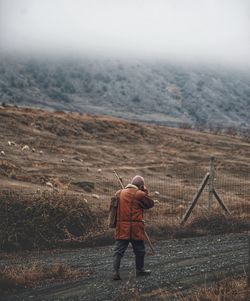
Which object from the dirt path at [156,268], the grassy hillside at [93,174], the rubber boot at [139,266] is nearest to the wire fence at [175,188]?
the grassy hillside at [93,174]

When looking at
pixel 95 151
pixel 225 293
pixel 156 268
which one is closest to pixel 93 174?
pixel 95 151

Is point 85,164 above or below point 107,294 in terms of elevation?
below

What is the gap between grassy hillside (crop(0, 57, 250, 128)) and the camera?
144 metres

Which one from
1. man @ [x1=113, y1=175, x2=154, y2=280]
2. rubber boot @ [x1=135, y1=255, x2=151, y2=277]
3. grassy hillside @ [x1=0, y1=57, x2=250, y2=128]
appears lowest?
grassy hillside @ [x1=0, y1=57, x2=250, y2=128]

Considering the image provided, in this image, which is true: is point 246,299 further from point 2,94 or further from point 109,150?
point 2,94

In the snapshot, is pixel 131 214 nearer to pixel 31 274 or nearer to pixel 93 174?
pixel 31 274

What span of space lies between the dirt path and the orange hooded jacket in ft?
2.81

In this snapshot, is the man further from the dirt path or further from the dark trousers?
the dirt path

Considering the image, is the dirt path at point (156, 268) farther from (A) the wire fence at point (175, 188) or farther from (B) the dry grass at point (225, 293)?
(A) the wire fence at point (175, 188)

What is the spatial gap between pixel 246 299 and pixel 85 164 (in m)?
30.4

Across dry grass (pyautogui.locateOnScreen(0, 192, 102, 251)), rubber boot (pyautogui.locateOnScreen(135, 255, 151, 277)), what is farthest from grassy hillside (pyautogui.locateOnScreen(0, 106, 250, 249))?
rubber boot (pyautogui.locateOnScreen(135, 255, 151, 277))

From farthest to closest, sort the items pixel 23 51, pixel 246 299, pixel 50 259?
pixel 23 51
pixel 50 259
pixel 246 299

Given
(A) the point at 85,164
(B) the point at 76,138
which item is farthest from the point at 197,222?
(B) the point at 76,138

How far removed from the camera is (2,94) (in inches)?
5251
